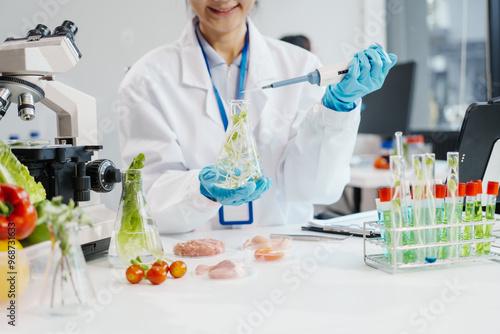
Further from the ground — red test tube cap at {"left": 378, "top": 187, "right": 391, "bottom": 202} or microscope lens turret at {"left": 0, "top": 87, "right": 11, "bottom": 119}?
microscope lens turret at {"left": 0, "top": 87, "right": 11, "bottom": 119}

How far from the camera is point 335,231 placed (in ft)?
5.10

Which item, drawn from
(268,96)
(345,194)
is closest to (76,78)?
(345,194)

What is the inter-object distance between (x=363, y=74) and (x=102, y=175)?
0.78 metres

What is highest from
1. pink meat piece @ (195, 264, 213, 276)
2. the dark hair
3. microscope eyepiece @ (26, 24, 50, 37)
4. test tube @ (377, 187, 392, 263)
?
the dark hair

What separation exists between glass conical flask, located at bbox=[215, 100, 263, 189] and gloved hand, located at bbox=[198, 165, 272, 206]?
4 cm

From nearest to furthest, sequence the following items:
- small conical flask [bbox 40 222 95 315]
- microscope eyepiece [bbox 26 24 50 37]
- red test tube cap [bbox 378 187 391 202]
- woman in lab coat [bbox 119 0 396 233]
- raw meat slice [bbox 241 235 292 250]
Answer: small conical flask [bbox 40 222 95 315], red test tube cap [bbox 378 187 391 202], microscope eyepiece [bbox 26 24 50 37], raw meat slice [bbox 241 235 292 250], woman in lab coat [bbox 119 0 396 233]

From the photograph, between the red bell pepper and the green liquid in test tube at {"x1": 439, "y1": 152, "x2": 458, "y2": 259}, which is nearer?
the red bell pepper

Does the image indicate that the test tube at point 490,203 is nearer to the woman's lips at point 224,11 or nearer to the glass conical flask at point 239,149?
the glass conical flask at point 239,149

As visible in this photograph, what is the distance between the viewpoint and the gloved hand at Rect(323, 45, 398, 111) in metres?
1.52

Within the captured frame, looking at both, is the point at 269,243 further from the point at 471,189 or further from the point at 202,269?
the point at 471,189

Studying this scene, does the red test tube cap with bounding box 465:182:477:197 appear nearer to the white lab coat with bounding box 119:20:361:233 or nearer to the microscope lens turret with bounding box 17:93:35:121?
the white lab coat with bounding box 119:20:361:233

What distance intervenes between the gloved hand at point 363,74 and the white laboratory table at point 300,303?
0.56 meters

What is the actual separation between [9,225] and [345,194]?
10.4ft

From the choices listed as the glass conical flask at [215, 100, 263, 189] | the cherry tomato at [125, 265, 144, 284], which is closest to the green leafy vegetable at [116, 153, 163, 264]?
the cherry tomato at [125, 265, 144, 284]
